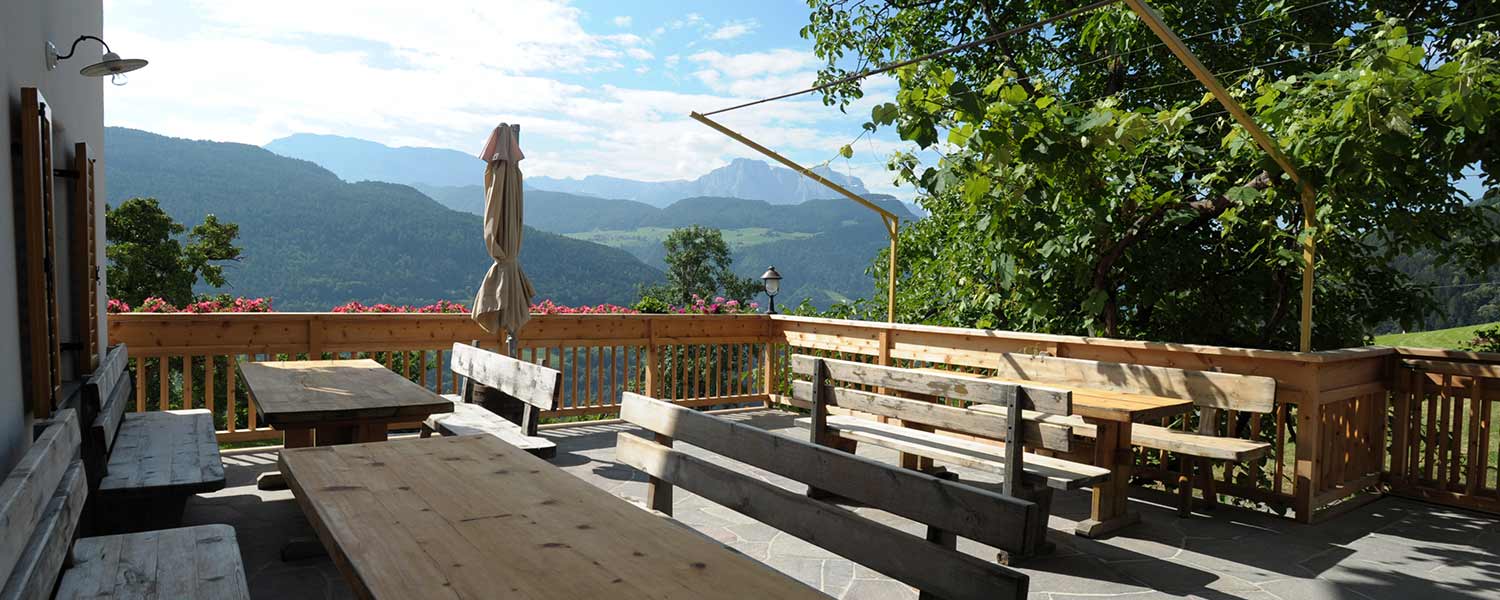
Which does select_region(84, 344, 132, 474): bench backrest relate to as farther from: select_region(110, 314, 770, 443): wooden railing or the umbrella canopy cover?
the umbrella canopy cover

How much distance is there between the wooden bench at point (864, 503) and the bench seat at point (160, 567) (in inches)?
47.3

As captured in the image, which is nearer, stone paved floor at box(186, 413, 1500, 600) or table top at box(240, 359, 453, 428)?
stone paved floor at box(186, 413, 1500, 600)

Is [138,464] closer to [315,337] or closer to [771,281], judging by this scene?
[315,337]

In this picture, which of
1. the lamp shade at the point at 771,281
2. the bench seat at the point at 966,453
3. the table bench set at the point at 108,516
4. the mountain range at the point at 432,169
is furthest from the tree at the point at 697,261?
the mountain range at the point at 432,169

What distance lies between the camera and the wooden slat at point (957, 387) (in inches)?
141

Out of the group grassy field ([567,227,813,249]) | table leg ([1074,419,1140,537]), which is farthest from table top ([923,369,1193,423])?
grassy field ([567,227,813,249])

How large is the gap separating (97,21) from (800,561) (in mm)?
4984

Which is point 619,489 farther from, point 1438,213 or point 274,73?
point 274,73

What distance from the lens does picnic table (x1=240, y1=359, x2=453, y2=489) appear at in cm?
374

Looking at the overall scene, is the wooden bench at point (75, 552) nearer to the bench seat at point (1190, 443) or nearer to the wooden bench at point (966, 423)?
the wooden bench at point (966, 423)

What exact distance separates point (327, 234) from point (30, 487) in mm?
61406

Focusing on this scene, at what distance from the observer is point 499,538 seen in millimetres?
1846

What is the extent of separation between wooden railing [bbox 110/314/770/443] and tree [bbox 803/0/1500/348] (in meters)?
2.41

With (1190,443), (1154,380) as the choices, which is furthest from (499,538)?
(1154,380)
